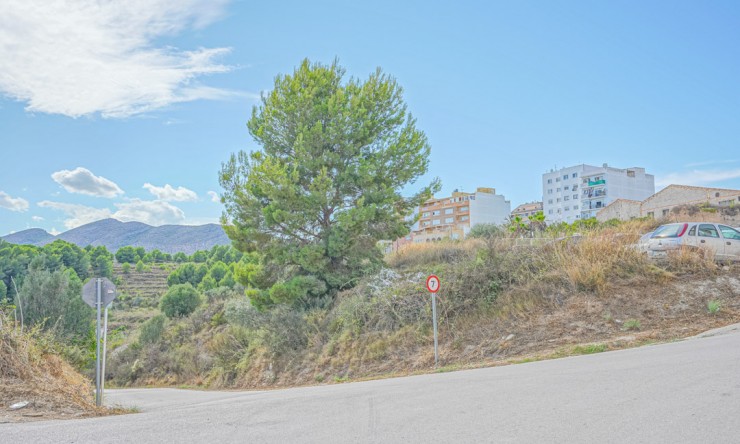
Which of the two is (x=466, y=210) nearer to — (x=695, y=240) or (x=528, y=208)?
(x=528, y=208)

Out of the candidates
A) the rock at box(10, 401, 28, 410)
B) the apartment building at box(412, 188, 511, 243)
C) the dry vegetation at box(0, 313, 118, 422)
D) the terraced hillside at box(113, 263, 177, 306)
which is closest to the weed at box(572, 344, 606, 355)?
the dry vegetation at box(0, 313, 118, 422)

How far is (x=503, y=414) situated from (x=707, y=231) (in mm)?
15100

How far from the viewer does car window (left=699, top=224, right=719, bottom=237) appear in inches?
695

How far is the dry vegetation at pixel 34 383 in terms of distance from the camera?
8.62 m

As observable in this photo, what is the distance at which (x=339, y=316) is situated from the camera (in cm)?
1914

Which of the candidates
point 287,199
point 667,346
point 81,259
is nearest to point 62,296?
point 287,199

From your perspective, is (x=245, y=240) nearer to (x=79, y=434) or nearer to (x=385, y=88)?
(x=385, y=88)

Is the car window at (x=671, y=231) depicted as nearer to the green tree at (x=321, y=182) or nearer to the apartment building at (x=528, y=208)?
the green tree at (x=321, y=182)

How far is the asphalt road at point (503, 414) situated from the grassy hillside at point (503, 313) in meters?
3.96

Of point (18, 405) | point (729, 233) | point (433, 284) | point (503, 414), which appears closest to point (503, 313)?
point (433, 284)

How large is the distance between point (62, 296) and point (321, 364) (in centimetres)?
2532

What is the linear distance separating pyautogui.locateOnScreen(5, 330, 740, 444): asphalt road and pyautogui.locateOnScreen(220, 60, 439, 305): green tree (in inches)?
493

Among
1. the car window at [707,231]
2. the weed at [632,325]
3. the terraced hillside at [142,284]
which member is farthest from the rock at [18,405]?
the terraced hillside at [142,284]

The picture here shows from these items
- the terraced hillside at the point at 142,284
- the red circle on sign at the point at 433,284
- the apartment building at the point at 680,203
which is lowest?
the terraced hillside at the point at 142,284
